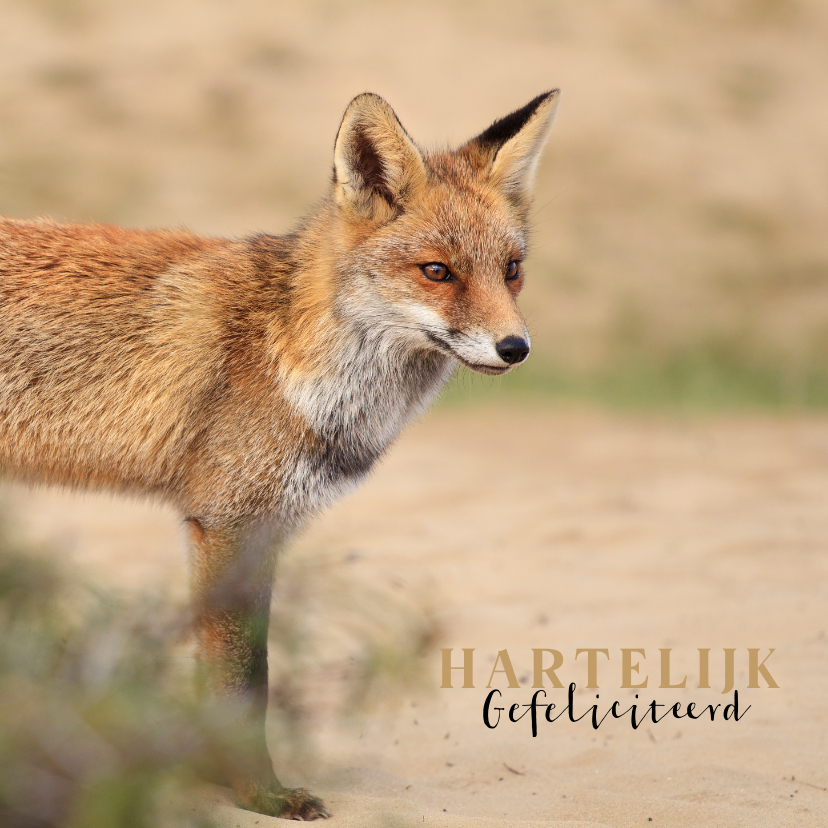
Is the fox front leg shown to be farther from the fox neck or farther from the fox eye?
the fox eye

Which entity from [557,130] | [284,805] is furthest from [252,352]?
[557,130]

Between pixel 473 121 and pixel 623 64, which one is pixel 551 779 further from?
pixel 623 64

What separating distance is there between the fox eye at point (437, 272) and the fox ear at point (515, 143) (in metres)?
0.57

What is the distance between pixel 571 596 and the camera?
5.59 metres

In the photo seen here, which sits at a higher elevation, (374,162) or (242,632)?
(374,162)

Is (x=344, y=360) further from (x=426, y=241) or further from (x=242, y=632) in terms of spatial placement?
(x=242, y=632)

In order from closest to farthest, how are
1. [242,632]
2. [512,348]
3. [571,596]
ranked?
[512,348], [242,632], [571,596]

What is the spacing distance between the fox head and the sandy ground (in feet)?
3.00

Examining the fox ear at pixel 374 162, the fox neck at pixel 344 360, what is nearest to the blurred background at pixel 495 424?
the fox neck at pixel 344 360

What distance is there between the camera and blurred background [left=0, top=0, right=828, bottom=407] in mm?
11922

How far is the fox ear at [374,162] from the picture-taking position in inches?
136

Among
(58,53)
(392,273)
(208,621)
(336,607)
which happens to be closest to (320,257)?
(392,273)

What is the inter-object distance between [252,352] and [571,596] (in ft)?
9.12

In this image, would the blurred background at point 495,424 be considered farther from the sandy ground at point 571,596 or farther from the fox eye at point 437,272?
the fox eye at point 437,272
